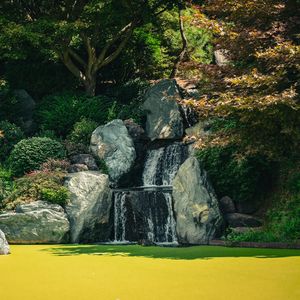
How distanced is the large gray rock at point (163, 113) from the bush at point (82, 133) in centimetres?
230

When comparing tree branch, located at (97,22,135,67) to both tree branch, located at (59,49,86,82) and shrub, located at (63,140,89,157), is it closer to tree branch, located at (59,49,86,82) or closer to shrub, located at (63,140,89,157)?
tree branch, located at (59,49,86,82)

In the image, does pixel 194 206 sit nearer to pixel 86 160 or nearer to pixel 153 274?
pixel 86 160

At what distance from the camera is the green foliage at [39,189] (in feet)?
44.2

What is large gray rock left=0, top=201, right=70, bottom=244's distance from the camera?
41.5 ft

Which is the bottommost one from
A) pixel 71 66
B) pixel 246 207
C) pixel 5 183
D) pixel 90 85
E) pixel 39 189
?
pixel 246 207

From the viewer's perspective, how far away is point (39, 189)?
13727mm

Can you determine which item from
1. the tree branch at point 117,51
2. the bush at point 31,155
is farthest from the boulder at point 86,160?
the tree branch at point 117,51

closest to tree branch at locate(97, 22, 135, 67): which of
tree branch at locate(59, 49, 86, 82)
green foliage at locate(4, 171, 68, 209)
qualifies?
tree branch at locate(59, 49, 86, 82)

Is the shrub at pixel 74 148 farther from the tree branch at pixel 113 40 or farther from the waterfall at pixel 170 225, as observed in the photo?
the tree branch at pixel 113 40

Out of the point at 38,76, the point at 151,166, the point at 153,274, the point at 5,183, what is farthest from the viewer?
the point at 38,76

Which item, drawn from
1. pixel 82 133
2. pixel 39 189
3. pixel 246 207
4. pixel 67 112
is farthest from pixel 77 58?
pixel 246 207

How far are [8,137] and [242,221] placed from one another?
958 centimetres

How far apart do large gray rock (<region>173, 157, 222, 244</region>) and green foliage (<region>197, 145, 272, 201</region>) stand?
69 centimetres

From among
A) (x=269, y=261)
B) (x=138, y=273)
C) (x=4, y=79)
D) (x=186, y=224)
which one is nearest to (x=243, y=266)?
(x=269, y=261)
